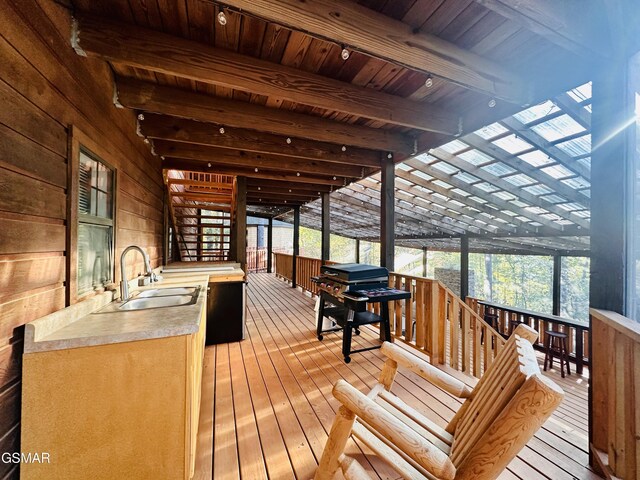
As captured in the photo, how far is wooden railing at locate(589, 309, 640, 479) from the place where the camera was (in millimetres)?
1281

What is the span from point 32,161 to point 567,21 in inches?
116

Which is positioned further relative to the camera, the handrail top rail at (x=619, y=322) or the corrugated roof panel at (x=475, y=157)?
the corrugated roof panel at (x=475, y=157)

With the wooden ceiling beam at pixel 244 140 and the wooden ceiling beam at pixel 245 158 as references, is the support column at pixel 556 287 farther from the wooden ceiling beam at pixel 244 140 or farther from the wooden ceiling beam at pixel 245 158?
the wooden ceiling beam at pixel 244 140

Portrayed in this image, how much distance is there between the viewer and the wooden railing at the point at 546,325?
4941 millimetres

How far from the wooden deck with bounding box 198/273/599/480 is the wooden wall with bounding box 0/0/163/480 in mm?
1092

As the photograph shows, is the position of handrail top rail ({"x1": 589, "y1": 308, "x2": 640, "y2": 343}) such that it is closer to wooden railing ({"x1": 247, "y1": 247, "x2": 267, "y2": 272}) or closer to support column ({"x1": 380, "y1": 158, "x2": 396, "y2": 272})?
support column ({"x1": 380, "y1": 158, "x2": 396, "y2": 272})

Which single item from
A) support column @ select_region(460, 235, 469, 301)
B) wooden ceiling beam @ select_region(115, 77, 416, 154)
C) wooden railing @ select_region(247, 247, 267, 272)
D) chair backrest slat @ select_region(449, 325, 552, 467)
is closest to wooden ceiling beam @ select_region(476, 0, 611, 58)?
chair backrest slat @ select_region(449, 325, 552, 467)

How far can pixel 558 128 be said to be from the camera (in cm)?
340

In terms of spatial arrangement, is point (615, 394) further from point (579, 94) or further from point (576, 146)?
point (576, 146)

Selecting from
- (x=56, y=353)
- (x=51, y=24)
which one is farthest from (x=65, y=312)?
(x=51, y=24)

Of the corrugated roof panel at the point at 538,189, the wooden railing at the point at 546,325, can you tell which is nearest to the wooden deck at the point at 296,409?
the wooden railing at the point at 546,325

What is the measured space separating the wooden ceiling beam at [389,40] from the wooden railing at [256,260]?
11.9 m

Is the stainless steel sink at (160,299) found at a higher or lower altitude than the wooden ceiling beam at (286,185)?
lower

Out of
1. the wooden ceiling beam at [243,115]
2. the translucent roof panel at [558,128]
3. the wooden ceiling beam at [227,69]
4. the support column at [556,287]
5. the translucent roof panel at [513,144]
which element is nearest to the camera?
the wooden ceiling beam at [227,69]
